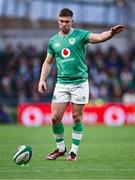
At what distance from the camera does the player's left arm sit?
1316cm

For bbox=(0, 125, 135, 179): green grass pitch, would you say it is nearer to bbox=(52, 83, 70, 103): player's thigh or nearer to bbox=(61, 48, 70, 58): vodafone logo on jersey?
bbox=(52, 83, 70, 103): player's thigh

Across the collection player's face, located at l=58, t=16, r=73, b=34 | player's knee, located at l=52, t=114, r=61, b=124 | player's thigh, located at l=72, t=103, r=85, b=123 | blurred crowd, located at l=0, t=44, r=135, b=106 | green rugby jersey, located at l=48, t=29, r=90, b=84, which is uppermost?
player's face, located at l=58, t=16, r=73, b=34

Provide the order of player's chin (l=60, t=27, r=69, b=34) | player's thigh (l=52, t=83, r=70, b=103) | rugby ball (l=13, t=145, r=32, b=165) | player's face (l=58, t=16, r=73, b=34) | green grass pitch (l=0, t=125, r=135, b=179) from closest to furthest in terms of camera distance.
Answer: green grass pitch (l=0, t=125, r=135, b=179), rugby ball (l=13, t=145, r=32, b=165), player's face (l=58, t=16, r=73, b=34), player's chin (l=60, t=27, r=69, b=34), player's thigh (l=52, t=83, r=70, b=103)

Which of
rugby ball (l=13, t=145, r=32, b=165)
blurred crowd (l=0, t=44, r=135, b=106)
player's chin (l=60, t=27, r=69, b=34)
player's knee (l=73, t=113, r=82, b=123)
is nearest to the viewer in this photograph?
rugby ball (l=13, t=145, r=32, b=165)

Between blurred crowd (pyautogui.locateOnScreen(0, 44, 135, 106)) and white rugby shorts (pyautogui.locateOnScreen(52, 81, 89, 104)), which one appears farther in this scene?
blurred crowd (pyautogui.locateOnScreen(0, 44, 135, 106))

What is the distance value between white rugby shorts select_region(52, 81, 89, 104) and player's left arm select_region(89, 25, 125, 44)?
949 millimetres

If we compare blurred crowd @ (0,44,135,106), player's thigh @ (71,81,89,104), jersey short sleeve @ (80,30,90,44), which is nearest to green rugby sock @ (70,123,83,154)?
player's thigh @ (71,81,89,104)

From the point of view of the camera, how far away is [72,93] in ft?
46.7

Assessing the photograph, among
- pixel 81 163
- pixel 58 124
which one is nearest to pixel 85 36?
pixel 58 124

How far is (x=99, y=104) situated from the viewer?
1226 inches

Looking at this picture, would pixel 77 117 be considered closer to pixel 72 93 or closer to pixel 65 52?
pixel 72 93

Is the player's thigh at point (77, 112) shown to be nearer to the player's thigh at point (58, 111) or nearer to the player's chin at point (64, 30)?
the player's thigh at point (58, 111)

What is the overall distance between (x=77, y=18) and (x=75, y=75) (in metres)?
20.5

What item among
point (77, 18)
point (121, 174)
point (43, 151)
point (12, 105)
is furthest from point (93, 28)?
point (121, 174)
